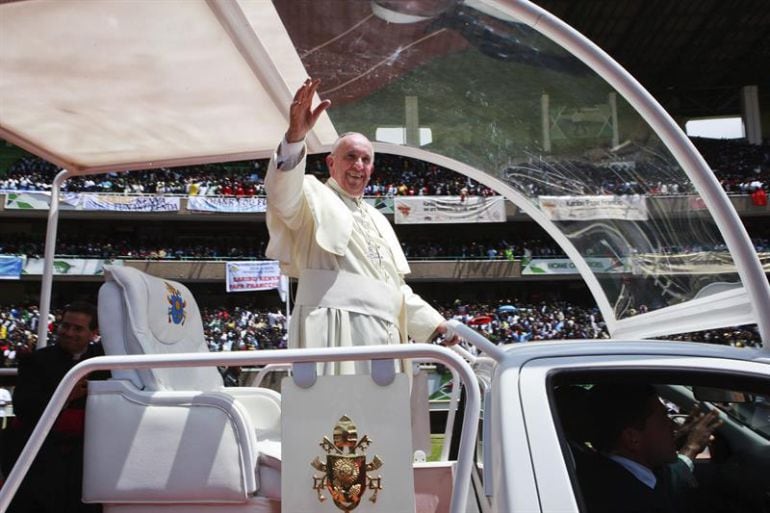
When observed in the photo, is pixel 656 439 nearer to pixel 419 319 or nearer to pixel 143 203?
pixel 419 319

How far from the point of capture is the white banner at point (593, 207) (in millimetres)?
3139

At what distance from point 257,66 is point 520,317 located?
89.5 feet

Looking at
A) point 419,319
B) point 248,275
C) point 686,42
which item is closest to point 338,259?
point 419,319

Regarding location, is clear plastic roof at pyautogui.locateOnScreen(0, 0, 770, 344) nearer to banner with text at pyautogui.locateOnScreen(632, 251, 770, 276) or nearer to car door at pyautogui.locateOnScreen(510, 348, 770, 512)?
banner with text at pyautogui.locateOnScreen(632, 251, 770, 276)

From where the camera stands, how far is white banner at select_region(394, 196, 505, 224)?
31.9m

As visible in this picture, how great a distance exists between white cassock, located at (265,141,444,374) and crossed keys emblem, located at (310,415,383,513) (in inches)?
40.6

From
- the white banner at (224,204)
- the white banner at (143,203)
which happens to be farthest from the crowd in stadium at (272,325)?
the white banner at (143,203)

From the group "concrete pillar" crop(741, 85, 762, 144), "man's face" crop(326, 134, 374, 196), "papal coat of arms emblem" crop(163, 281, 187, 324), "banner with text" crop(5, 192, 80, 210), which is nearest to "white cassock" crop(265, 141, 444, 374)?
"man's face" crop(326, 134, 374, 196)

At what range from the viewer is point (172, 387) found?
2.70 metres

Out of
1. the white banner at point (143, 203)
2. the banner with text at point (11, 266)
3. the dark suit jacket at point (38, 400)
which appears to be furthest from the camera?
the white banner at point (143, 203)

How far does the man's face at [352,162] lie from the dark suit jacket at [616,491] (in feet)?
6.24

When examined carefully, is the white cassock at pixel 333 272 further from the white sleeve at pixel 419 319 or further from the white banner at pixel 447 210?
the white banner at pixel 447 210

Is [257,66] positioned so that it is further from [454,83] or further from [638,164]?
[638,164]

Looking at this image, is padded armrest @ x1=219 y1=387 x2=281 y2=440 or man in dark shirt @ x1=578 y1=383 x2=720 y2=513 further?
padded armrest @ x1=219 y1=387 x2=281 y2=440
